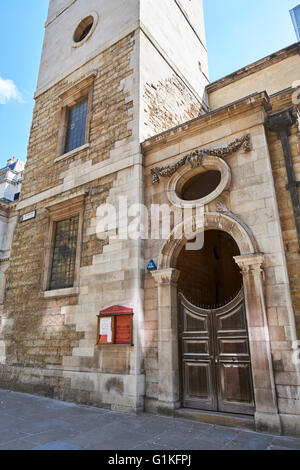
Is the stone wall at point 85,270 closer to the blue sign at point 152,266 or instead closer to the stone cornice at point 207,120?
the blue sign at point 152,266

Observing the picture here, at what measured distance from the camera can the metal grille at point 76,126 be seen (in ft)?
33.8

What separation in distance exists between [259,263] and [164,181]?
3.14 meters

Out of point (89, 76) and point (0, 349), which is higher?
point (89, 76)

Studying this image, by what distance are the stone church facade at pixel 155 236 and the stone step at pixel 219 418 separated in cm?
13

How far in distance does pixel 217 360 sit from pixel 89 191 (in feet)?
18.0

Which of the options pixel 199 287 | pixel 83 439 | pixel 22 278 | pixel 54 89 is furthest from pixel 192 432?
pixel 54 89

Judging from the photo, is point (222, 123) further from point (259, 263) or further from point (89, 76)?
point (89, 76)

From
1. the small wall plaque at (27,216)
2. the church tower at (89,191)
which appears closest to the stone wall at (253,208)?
the church tower at (89,191)

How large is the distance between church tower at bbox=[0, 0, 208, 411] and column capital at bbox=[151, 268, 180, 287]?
43cm

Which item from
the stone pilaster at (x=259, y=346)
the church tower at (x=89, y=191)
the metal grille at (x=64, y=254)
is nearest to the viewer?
the stone pilaster at (x=259, y=346)

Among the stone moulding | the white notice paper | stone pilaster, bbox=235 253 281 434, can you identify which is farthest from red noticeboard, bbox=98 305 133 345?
the stone moulding

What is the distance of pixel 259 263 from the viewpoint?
5.50m

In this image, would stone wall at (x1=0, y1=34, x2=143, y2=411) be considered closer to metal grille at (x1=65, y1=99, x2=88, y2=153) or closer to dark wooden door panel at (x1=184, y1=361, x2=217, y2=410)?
metal grille at (x1=65, y1=99, x2=88, y2=153)

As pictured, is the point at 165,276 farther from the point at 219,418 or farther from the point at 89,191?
the point at 89,191
